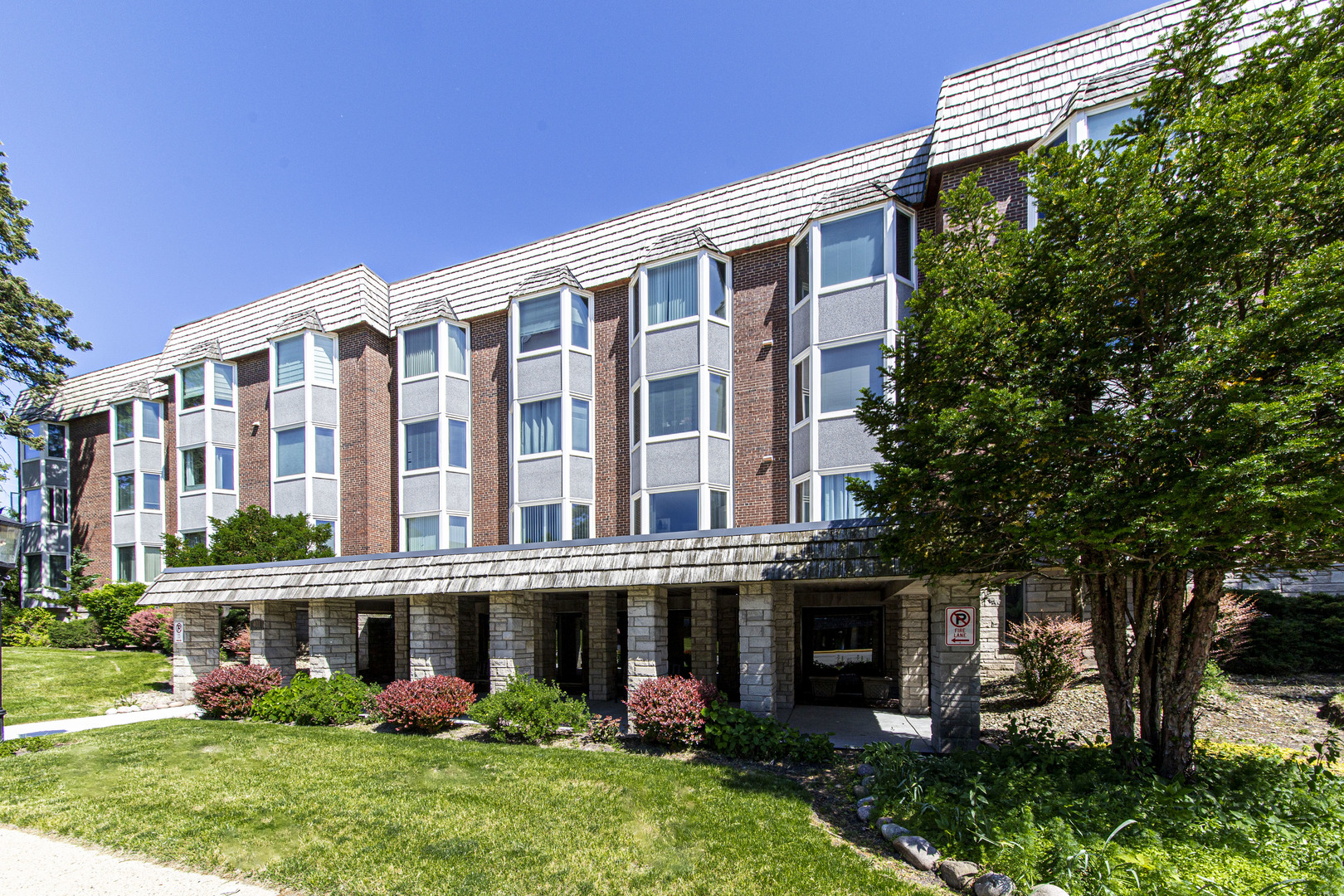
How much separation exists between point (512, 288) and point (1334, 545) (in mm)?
19073

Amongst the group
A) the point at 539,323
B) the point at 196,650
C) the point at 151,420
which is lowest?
the point at 196,650

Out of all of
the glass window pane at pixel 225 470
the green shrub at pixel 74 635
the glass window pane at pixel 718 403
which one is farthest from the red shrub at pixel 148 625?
the glass window pane at pixel 718 403

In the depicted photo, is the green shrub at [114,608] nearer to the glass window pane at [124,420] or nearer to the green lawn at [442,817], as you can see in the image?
the glass window pane at [124,420]

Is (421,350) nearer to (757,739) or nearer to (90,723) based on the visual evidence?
(90,723)

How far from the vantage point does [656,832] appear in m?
6.63

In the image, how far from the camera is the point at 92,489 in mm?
29344

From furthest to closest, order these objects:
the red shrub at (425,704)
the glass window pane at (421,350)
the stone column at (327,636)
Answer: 1. the glass window pane at (421,350)
2. the stone column at (327,636)
3. the red shrub at (425,704)

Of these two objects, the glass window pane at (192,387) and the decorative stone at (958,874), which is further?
the glass window pane at (192,387)

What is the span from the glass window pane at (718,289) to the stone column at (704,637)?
7271mm

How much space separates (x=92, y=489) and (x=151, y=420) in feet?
16.6

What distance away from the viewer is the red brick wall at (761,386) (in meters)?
16.7

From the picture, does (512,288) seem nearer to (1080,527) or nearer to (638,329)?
(638,329)

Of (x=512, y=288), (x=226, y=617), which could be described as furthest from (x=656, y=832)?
(x=226, y=617)

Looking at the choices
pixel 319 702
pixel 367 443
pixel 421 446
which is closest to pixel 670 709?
pixel 319 702
